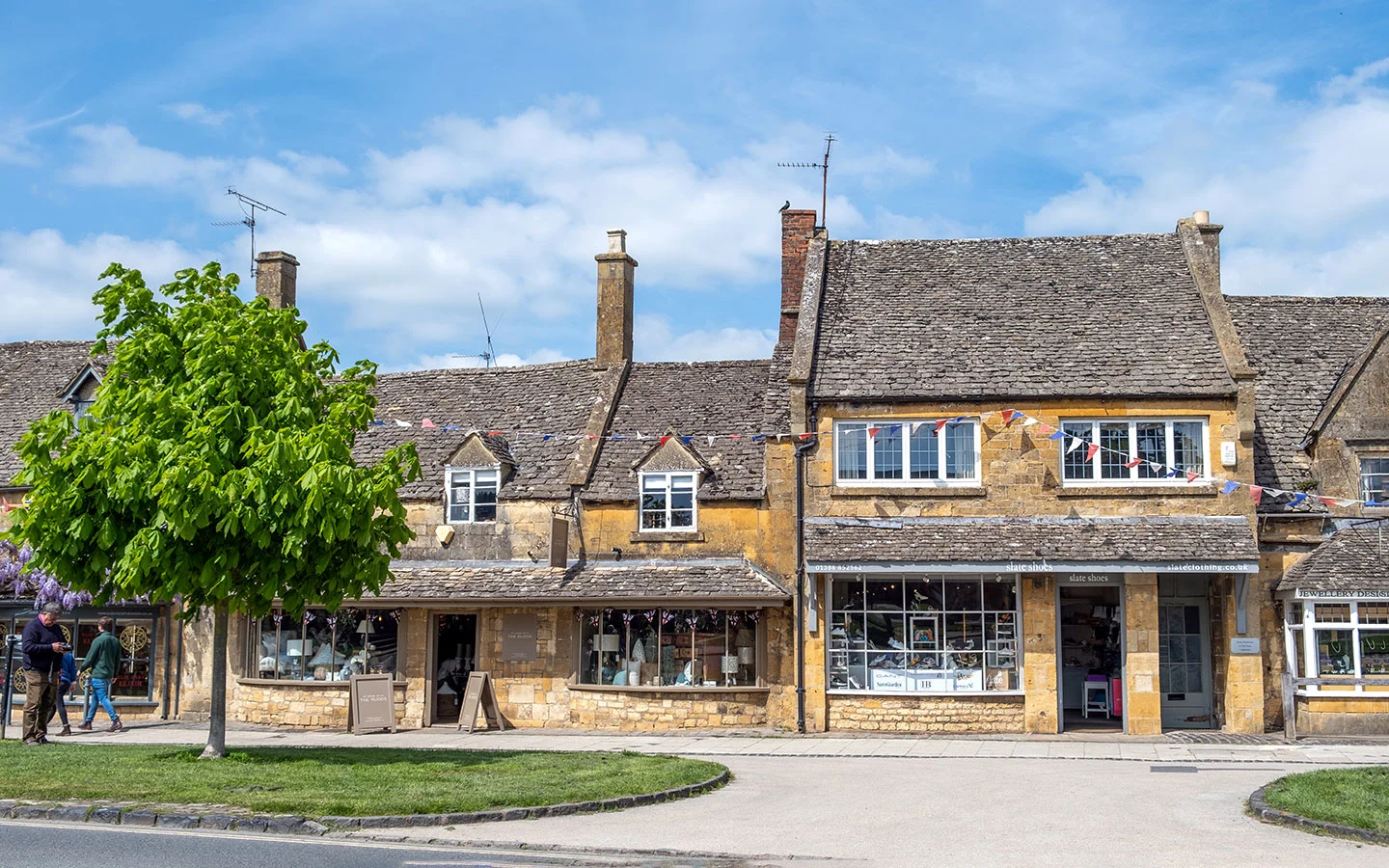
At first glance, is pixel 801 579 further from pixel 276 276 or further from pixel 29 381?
pixel 29 381

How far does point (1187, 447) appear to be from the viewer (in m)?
23.3

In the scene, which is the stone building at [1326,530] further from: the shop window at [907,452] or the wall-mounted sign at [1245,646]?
the shop window at [907,452]

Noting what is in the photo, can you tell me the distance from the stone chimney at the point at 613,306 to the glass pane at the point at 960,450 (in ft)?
26.9

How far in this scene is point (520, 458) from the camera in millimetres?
26984

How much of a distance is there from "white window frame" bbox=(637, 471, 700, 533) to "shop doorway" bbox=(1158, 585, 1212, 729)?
830 centimetres

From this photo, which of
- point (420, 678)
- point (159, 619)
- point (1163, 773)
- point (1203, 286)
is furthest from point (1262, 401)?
point (159, 619)

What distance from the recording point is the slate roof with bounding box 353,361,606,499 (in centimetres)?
2644

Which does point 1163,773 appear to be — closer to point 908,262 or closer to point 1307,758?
point 1307,758

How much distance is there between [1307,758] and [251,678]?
60.0 ft

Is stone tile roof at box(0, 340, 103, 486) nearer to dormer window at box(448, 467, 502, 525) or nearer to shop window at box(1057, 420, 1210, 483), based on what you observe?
dormer window at box(448, 467, 502, 525)

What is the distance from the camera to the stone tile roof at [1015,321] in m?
23.8

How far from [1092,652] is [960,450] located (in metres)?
4.63

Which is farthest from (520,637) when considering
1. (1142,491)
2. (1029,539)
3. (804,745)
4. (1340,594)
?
(1340,594)

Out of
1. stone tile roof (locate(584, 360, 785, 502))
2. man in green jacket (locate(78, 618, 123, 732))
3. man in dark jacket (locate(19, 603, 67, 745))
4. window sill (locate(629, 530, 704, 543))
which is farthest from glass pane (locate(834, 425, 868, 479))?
man in green jacket (locate(78, 618, 123, 732))
